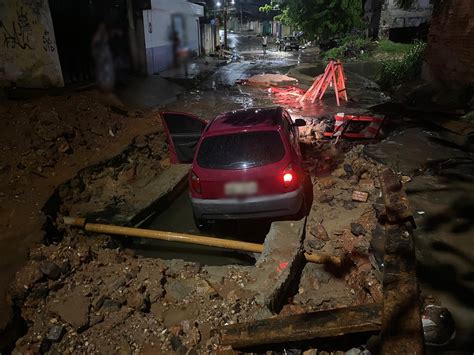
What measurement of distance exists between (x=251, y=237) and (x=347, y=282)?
6.25ft

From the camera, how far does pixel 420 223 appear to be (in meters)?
4.47

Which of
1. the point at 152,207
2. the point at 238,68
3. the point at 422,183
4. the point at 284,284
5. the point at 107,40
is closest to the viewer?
the point at 284,284

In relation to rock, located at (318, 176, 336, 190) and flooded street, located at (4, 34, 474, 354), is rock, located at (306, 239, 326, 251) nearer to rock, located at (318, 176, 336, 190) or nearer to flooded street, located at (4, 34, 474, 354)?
flooded street, located at (4, 34, 474, 354)

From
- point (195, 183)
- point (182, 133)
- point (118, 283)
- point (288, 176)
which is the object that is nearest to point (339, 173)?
point (288, 176)

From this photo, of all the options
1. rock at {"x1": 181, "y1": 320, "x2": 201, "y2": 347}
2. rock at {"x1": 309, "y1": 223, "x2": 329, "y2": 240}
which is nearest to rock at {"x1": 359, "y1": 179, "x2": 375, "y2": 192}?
rock at {"x1": 309, "y1": 223, "x2": 329, "y2": 240}

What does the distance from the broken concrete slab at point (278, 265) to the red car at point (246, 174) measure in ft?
1.45

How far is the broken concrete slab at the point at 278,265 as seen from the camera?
349 cm

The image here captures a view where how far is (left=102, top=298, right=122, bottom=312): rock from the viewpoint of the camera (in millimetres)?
3565

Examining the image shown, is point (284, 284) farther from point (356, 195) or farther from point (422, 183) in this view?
point (422, 183)

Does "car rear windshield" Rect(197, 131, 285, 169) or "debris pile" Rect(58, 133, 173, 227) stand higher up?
"car rear windshield" Rect(197, 131, 285, 169)

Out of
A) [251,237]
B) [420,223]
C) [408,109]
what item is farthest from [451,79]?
[251,237]

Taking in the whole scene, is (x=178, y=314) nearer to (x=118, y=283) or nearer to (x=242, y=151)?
(x=118, y=283)

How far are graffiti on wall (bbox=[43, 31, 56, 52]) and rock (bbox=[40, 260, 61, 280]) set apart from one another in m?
8.84

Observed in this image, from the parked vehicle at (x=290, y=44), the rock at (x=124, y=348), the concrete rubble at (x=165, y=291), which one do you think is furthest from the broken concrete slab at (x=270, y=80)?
the parked vehicle at (x=290, y=44)
